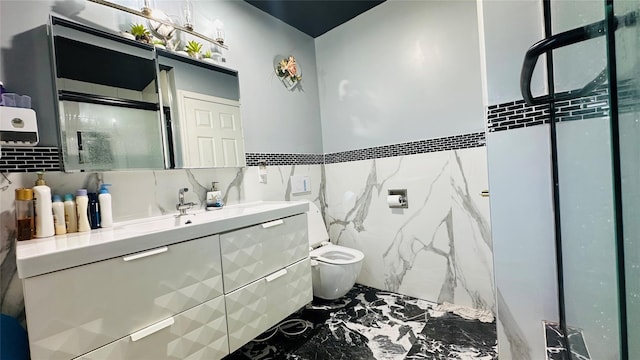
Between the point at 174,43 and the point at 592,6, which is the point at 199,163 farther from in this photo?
the point at 592,6

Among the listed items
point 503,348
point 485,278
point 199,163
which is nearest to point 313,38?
point 199,163

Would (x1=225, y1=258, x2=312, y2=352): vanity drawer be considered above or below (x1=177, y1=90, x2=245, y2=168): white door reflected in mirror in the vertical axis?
below

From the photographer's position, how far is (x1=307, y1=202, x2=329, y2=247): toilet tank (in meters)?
2.14

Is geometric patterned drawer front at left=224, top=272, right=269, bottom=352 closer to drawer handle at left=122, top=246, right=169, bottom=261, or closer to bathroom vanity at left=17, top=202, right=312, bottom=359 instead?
bathroom vanity at left=17, top=202, right=312, bottom=359

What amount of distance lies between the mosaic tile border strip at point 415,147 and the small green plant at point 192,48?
4.52 feet

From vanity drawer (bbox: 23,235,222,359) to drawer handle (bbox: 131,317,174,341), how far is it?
2 cm

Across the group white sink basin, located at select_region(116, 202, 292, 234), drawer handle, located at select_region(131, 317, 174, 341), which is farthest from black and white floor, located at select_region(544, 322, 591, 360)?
drawer handle, located at select_region(131, 317, 174, 341)

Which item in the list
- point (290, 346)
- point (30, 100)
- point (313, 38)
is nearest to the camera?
point (30, 100)

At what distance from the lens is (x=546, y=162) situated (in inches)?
39.1

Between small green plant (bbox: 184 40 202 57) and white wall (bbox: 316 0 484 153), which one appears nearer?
small green plant (bbox: 184 40 202 57)

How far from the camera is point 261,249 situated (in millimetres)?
1330

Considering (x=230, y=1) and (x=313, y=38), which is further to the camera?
(x=313, y=38)

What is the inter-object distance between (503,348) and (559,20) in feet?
4.28

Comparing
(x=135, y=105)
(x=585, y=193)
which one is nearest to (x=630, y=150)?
(x=585, y=193)
